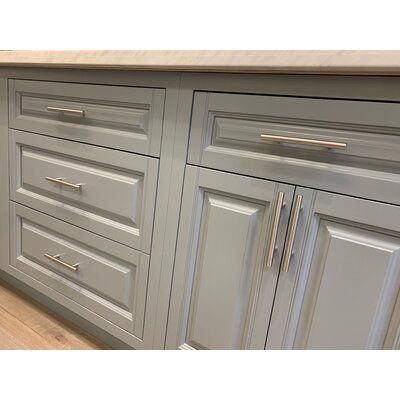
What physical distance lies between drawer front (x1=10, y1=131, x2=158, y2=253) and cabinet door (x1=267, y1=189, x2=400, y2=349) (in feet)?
1.32

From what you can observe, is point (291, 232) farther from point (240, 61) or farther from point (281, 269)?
point (240, 61)

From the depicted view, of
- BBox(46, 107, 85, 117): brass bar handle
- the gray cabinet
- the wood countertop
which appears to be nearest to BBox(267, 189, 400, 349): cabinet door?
Answer: the gray cabinet

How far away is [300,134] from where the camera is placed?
643mm

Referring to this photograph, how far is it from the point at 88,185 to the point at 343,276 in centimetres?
74

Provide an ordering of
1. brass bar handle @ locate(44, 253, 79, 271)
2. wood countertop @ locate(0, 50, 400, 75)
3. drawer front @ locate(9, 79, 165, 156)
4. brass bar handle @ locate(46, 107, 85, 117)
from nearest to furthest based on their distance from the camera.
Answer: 1. wood countertop @ locate(0, 50, 400, 75)
2. drawer front @ locate(9, 79, 165, 156)
3. brass bar handle @ locate(46, 107, 85, 117)
4. brass bar handle @ locate(44, 253, 79, 271)

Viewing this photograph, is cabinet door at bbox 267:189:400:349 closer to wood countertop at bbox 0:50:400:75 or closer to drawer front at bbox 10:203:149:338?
wood countertop at bbox 0:50:400:75

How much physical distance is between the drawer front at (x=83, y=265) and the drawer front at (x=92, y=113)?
301 mm

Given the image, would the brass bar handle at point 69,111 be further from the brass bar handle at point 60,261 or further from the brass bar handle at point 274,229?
the brass bar handle at point 274,229

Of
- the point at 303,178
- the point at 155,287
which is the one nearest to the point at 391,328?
the point at 303,178

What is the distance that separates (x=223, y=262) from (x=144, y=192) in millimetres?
283

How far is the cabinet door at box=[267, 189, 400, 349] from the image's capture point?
0.61 meters

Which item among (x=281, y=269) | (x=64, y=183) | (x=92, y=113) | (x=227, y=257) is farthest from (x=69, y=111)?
(x=281, y=269)

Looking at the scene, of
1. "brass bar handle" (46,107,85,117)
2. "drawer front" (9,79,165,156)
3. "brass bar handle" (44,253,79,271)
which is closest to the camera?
"drawer front" (9,79,165,156)
